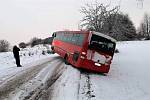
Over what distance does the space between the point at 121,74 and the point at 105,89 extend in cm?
696

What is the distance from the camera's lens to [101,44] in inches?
917

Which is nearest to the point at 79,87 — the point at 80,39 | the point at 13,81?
the point at 13,81

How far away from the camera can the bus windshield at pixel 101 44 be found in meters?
Result: 23.1

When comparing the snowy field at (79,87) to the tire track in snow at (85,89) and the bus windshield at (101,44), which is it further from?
the bus windshield at (101,44)

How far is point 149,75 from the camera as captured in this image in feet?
81.7

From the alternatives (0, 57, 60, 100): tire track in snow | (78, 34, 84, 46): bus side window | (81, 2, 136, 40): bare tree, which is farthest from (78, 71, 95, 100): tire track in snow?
(81, 2, 136, 40): bare tree

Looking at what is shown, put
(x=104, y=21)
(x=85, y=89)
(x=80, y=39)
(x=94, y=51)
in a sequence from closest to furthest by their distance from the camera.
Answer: (x=85, y=89) < (x=94, y=51) < (x=80, y=39) < (x=104, y=21)

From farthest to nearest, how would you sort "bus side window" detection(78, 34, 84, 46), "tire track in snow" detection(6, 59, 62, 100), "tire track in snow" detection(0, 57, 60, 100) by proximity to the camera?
"bus side window" detection(78, 34, 84, 46)
"tire track in snow" detection(0, 57, 60, 100)
"tire track in snow" detection(6, 59, 62, 100)

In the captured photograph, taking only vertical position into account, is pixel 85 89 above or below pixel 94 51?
below

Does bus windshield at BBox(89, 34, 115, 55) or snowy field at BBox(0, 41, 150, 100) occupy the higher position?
bus windshield at BBox(89, 34, 115, 55)

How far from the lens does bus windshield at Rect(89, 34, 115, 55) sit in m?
23.1

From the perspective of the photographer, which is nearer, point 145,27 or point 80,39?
point 80,39

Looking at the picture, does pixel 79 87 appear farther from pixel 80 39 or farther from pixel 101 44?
pixel 80 39

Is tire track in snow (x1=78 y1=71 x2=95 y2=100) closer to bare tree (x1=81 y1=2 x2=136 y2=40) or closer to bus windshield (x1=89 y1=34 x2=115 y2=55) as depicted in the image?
bus windshield (x1=89 y1=34 x2=115 y2=55)
